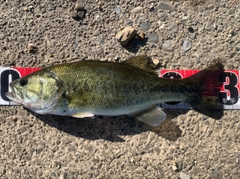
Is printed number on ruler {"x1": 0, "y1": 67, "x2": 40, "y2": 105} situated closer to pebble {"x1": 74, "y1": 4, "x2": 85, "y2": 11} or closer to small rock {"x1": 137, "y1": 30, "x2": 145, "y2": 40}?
pebble {"x1": 74, "y1": 4, "x2": 85, "y2": 11}

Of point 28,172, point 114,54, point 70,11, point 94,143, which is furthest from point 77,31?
point 28,172

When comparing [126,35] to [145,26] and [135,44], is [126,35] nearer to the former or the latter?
[135,44]

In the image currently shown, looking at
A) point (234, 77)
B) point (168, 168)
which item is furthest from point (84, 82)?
point (234, 77)

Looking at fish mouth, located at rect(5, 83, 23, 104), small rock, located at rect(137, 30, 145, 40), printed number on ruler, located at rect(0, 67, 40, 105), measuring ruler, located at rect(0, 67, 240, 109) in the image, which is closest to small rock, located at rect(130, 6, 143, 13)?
small rock, located at rect(137, 30, 145, 40)

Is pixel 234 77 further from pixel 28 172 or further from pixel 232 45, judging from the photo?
pixel 28 172

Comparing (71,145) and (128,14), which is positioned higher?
(128,14)

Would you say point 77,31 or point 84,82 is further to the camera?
point 77,31

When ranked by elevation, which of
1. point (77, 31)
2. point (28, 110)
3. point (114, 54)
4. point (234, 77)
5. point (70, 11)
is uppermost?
point (70, 11)
